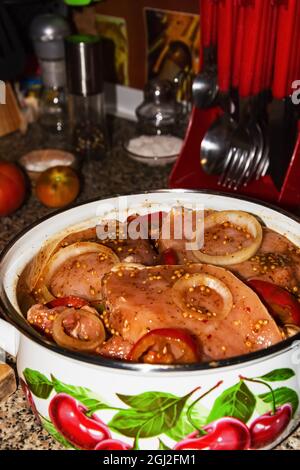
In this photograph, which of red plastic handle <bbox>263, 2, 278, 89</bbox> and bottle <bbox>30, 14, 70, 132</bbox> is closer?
red plastic handle <bbox>263, 2, 278, 89</bbox>

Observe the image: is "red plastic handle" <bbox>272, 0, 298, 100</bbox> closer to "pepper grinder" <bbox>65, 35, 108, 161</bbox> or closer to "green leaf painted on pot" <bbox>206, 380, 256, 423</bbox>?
"pepper grinder" <bbox>65, 35, 108, 161</bbox>

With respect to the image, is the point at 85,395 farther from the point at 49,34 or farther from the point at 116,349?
the point at 49,34

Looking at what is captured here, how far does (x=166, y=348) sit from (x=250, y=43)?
31.1 inches

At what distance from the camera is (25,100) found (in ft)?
7.29

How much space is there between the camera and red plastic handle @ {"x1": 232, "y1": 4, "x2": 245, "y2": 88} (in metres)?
1.31

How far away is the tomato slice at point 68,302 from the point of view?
3.20 feet

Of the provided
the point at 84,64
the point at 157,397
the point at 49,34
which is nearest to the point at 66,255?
the point at 157,397

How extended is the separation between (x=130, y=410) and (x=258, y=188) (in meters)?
0.83

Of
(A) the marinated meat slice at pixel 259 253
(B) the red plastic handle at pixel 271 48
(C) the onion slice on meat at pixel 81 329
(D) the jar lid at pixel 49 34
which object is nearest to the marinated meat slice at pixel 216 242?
(A) the marinated meat slice at pixel 259 253

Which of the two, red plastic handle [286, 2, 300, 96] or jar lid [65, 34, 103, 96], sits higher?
red plastic handle [286, 2, 300, 96]

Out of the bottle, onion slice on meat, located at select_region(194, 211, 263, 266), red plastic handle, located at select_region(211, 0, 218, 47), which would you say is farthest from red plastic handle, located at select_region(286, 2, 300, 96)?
the bottle

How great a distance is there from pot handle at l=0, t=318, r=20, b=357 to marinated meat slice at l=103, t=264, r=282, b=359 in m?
0.14

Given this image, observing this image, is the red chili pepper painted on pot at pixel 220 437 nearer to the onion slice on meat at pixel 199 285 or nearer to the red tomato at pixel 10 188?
the onion slice on meat at pixel 199 285

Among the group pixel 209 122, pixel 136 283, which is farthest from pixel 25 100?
pixel 136 283
